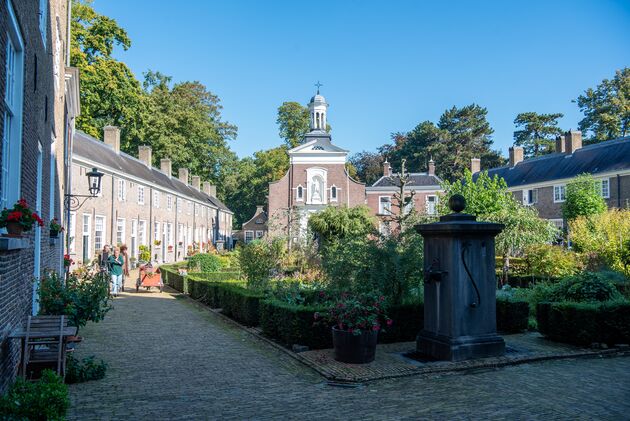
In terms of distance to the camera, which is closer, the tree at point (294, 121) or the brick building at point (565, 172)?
the brick building at point (565, 172)

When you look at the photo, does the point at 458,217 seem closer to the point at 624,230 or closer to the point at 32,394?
the point at 32,394

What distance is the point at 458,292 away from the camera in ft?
27.2

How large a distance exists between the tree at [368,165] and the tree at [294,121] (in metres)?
13.4

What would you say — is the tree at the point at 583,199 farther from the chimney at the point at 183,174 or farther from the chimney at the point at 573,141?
the chimney at the point at 183,174

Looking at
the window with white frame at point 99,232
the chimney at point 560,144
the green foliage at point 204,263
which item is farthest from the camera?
the chimney at point 560,144

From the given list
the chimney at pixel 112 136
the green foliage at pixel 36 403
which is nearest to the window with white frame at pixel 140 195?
the chimney at pixel 112 136

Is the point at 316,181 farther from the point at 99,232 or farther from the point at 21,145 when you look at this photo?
the point at 21,145

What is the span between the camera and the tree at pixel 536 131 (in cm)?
6612

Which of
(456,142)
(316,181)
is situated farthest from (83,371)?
(456,142)

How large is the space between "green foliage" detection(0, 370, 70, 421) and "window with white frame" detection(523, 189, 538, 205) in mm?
46253

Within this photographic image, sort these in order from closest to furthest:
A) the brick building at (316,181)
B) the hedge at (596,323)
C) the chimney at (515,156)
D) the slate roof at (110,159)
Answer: the hedge at (596,323) < the slate roof at (110,159) < the brick building at (316,181) < the chimney at (515,156)

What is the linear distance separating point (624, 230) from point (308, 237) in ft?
44.4

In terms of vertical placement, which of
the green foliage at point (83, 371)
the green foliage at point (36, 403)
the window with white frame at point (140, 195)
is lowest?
the green foliage at point (83, 371)

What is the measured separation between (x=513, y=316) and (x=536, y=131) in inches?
2485
